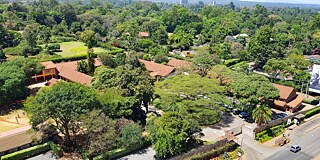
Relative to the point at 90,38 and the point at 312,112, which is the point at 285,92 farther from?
the point at 90,38

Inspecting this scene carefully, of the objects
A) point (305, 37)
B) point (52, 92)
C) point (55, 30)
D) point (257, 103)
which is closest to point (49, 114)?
point (52, 92)

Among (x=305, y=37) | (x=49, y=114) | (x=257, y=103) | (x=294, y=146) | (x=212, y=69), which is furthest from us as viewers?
(x=305, y=37)

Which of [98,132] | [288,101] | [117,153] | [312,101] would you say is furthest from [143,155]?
[312,101]

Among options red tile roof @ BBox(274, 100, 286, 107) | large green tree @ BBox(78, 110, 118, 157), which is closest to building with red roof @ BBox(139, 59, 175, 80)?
red tile roof @ BBox(274, 100, 286, 107)

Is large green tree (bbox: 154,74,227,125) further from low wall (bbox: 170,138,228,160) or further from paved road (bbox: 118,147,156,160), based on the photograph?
paved road (bbox: 118,147,156,160)

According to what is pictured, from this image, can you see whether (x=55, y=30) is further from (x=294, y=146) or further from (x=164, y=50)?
(x=294, y=146)

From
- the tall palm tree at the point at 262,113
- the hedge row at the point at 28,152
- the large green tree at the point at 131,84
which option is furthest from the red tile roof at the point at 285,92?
the hedge row at the point at 28,152
